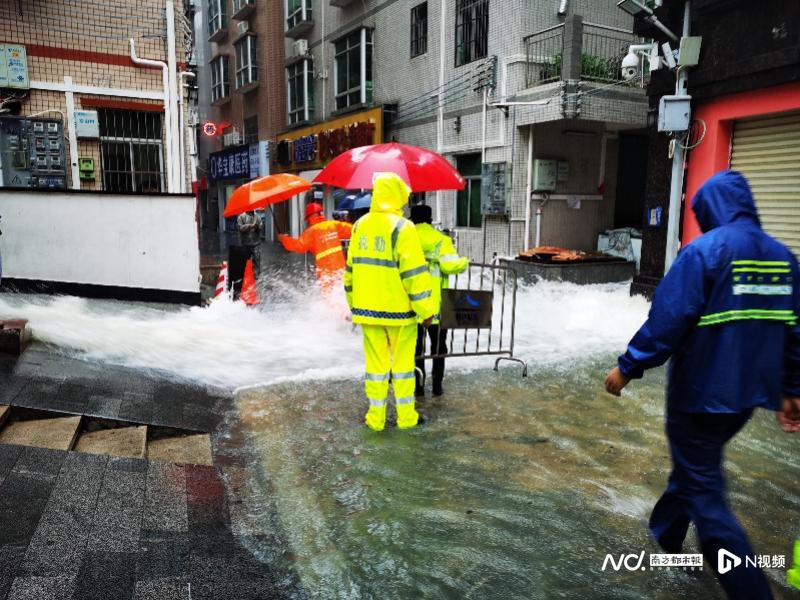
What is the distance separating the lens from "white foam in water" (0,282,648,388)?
636 cm

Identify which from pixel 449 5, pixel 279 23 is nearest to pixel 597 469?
pixel 449 5

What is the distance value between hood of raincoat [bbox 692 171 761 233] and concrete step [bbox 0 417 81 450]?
12.9 feet

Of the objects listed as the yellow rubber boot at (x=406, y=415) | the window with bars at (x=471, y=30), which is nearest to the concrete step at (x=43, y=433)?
the yellow rubber boot at (x=406, y=415)

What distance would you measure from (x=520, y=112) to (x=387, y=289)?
9.38m

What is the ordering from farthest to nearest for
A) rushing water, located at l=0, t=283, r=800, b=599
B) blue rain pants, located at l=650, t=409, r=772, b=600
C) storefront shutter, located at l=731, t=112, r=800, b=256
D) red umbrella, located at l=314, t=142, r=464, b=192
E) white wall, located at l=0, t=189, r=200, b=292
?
1. white wall, located at l=0, t=189, r=200, b=292
2. storefront shutter, located at l=731, t=112, r=800, b=256
3. red umbrella, located at l=314, t=142, r=464, b=192
4. rushing water, located at l=0, t=283, r=800, b=599
5. blue rain pants, located at l=650, t=409, r=772, b=600

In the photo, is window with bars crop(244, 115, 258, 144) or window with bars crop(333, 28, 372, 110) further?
window with bars crop(244, 115, 258, 144)

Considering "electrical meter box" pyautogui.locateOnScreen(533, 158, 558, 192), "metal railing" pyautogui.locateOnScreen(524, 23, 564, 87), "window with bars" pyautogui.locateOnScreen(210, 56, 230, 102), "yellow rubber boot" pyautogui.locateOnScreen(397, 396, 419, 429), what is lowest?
"yellow rubber boot" pyautogui.locateOnScreen(397, 396, 419, 429)

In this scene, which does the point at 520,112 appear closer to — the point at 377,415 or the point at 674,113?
the point at 674,113

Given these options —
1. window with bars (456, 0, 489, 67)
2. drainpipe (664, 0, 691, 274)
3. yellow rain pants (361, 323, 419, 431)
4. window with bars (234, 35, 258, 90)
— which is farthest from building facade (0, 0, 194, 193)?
window with bars (234, 35, 258, 90)

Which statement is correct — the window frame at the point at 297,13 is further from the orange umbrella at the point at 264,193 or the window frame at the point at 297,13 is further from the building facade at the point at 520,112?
the orange umbrella at the point at 264,193

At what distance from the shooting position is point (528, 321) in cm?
939

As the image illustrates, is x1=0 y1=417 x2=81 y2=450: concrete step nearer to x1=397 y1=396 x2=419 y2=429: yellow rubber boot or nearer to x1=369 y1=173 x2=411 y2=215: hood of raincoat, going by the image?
x1=397 y1=396 x2=419 y2=429: yellow rubber boot

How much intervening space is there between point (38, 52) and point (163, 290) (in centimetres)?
422

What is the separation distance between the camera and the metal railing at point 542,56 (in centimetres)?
1288
